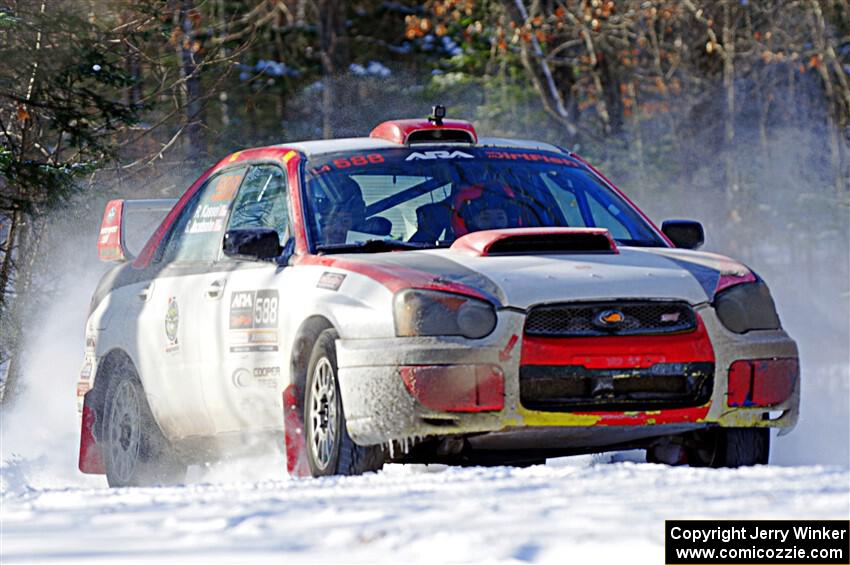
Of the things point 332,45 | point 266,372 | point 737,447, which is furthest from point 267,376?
point 332,45

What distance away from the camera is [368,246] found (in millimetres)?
7426

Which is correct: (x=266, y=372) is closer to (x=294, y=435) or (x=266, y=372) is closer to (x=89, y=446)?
(x=294, y=435)

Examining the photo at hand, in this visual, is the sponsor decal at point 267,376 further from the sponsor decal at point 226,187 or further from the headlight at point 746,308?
the headlight at point 746,308

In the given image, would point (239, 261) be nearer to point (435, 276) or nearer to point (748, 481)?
point (435, 276)

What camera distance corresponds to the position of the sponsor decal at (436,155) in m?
8.03

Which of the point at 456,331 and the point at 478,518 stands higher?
the point at 456,331

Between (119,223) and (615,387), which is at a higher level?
(119,223)

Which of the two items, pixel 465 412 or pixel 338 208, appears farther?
pixel 338 208

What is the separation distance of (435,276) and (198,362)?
165 cm

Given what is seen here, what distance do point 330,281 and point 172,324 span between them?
1485 mm

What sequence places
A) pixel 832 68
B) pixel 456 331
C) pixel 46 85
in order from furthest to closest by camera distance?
pixel 832 68, pixel 46 85, pixel 456 331

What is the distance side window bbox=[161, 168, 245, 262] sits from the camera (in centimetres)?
834

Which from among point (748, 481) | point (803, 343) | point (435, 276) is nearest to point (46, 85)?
point (803, 343)

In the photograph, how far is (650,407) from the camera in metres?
6.73
